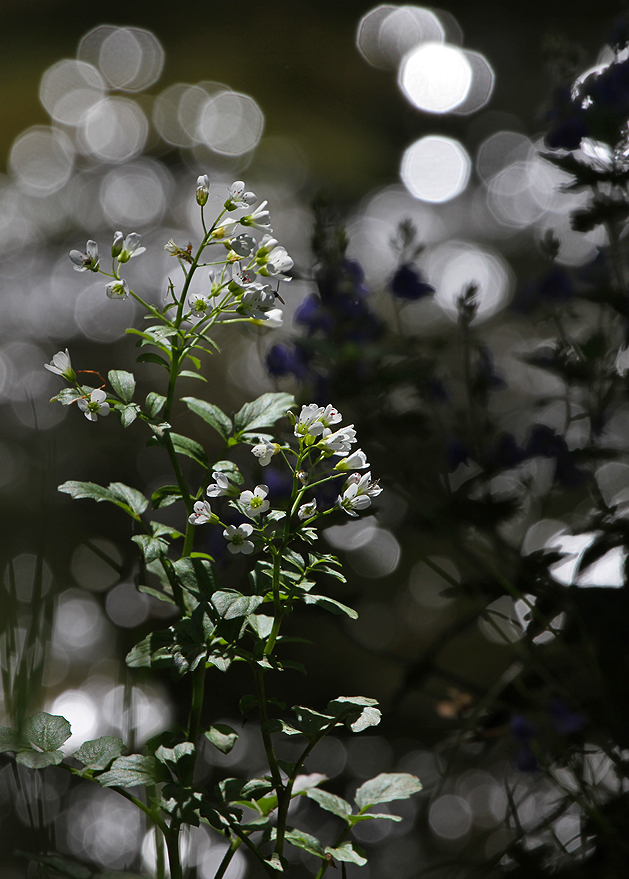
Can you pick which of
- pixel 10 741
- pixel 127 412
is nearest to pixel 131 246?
pixel 127 412

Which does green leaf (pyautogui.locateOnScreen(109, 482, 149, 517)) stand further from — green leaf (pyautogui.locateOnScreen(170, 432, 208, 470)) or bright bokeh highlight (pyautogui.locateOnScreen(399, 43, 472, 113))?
bright bokeh highlight (pyautogui.locateOnScreen(399, 43, 472, 113))

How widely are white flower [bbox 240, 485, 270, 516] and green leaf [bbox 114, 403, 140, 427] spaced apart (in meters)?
0.09

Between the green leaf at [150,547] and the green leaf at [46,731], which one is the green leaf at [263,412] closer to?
the green leaf at [150,547]

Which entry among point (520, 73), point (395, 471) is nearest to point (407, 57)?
point (520, 73)

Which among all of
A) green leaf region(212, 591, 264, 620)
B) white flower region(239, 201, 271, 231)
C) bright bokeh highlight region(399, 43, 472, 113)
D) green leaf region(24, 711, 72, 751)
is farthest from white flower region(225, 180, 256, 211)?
bright bokeh highlight region(399, 43, 472, 113)

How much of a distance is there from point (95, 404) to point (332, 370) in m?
0.53

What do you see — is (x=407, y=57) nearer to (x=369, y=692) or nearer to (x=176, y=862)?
(x=369, y=692)

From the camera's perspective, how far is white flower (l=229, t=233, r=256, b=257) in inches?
18.3

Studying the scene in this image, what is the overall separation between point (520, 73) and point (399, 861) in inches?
84.2

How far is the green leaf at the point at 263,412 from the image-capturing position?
0.53 m

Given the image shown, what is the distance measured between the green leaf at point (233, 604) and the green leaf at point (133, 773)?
109mm

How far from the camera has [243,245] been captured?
0.47m

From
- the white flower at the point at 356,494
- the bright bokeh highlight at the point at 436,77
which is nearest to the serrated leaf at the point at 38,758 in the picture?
the white flower at the point at 356,494

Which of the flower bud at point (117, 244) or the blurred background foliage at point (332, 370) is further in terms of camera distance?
the blurred background foliage at point (332, 370)
